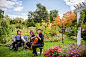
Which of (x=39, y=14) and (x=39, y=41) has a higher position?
(x=39, y=14)

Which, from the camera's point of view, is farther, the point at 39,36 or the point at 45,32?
the point at 45,32

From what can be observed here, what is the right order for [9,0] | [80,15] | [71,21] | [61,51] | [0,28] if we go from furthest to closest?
[71,21], [0,28], [80,15], [9,0], [61,51]

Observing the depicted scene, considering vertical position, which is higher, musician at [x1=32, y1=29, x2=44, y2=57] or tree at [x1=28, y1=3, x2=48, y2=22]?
tree at [x1=28, y1=3, x2=48, y2=22]

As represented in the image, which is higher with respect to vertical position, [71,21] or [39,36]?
[71,21]

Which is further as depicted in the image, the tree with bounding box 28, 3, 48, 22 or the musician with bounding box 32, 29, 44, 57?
the tree with bounding box 28, 3, 48, 22

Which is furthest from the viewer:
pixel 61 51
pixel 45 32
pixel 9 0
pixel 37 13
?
pixel 37 13

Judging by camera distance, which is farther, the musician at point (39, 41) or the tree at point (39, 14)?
the tree at point (39, 14)

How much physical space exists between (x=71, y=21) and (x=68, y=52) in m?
10.1

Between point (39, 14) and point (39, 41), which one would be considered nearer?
point (39, 41)

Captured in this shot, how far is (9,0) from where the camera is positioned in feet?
11.5

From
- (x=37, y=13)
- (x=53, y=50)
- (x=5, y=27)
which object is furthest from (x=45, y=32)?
(x=37, y=13)

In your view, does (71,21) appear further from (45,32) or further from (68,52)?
(68,52)

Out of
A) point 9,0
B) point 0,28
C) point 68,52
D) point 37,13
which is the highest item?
point 37,13

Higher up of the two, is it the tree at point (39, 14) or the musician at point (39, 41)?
the tree at point (39, 14)
